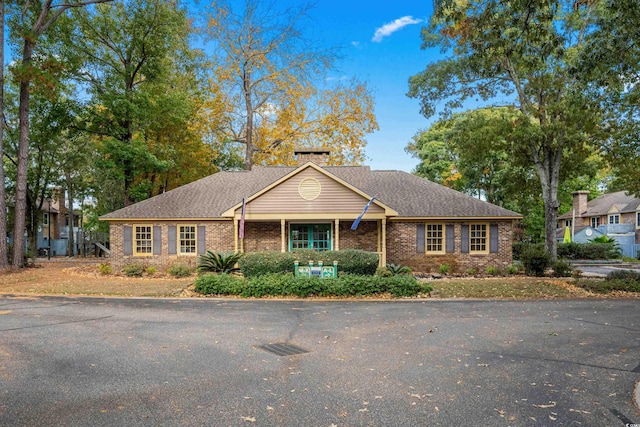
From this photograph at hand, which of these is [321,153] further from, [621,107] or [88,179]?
[88,179]

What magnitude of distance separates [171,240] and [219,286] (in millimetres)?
8313

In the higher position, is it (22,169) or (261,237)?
(22,169)

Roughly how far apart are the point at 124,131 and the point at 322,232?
41.6 feet

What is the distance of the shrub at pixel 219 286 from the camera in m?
13.7

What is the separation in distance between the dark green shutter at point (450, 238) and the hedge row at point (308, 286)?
24.7ft

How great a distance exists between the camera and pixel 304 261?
15055 millimetres

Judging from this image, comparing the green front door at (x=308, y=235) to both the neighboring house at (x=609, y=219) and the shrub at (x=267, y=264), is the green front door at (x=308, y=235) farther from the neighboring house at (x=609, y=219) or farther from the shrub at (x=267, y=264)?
the neighboring house at (x=609, y=219)

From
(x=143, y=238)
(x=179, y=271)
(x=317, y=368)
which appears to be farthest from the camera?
(x=143, y=238)

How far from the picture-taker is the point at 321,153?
1027 inches

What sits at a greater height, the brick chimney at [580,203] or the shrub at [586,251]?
the brick chimney at [580,203]

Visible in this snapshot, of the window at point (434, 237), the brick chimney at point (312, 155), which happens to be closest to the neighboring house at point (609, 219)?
the window at point (434, 237)

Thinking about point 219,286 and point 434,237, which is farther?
point 434,237

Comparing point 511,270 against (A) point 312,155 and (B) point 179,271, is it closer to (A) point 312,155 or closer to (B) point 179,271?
(A) point 312,155

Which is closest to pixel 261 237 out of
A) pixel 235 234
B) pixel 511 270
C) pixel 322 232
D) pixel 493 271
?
pixel 235 234
